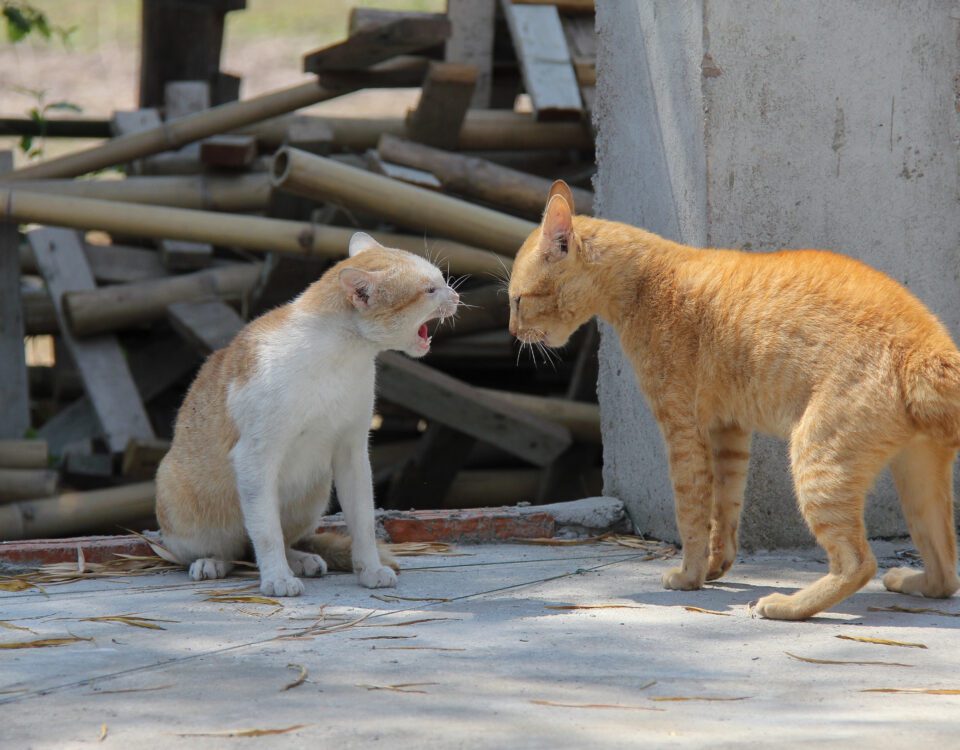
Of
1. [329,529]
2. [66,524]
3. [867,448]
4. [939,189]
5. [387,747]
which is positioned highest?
[939,189]


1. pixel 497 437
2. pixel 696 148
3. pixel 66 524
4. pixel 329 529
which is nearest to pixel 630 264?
pixel 696 148

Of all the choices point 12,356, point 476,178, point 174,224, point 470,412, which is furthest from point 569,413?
point 12,356

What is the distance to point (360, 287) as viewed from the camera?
402 centimetres

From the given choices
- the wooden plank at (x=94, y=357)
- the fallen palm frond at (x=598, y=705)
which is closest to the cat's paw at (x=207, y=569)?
the fallen palm frond at (x=598, y=705)

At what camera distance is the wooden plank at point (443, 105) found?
698 centimetres

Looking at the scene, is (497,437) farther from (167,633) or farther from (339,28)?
(339,28)

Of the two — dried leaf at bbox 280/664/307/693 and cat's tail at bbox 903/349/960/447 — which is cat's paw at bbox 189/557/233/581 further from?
cat's tail at bbox 903/349/960/447

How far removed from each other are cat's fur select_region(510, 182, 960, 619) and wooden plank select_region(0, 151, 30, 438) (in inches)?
159

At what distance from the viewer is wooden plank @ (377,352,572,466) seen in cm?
655

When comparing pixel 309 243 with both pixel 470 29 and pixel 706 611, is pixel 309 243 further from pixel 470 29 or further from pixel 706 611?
pixel 706 611

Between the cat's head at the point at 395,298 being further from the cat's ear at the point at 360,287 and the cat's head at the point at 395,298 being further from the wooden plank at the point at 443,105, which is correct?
the wooden plank at the point at 443,105

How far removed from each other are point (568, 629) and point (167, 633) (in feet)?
3.86

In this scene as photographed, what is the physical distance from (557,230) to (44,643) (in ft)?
6.91

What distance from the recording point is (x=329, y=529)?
4.99 metres
